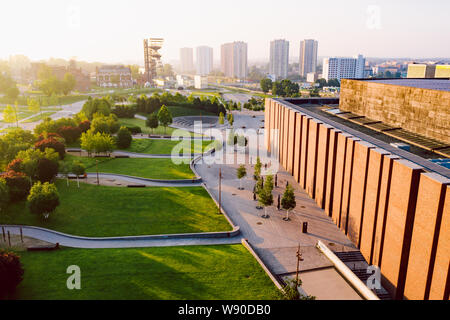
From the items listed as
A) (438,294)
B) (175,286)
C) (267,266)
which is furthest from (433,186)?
Result: (175,286)

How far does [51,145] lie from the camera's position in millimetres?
50500

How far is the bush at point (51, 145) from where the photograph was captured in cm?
4944

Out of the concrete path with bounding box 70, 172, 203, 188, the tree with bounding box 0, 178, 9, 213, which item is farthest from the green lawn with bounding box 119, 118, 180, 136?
the tree with bounding box 0, 178, 9, 213

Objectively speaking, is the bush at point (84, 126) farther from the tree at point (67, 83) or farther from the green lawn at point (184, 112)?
the tree at point (67, 83)

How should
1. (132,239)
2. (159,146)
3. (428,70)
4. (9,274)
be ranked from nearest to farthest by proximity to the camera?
(9,274), (132,239), (159,146), (428,70)

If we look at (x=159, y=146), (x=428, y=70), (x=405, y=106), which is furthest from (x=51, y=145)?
(x=428, y=70)

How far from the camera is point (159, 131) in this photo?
79.3 meters

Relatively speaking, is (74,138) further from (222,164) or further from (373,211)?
(373,211)

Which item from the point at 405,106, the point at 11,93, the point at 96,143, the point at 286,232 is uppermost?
the point at 405,106

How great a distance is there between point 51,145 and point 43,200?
2003 cm

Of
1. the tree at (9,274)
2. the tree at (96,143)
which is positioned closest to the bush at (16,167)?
the tree at (96,143)

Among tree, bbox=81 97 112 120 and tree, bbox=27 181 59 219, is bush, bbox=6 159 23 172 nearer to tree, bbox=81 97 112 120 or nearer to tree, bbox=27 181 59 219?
tree, bbox=27 181 59 219

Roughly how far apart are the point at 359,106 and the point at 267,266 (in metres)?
26.0

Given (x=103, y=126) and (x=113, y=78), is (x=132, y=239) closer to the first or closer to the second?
(x=103, y=126)
